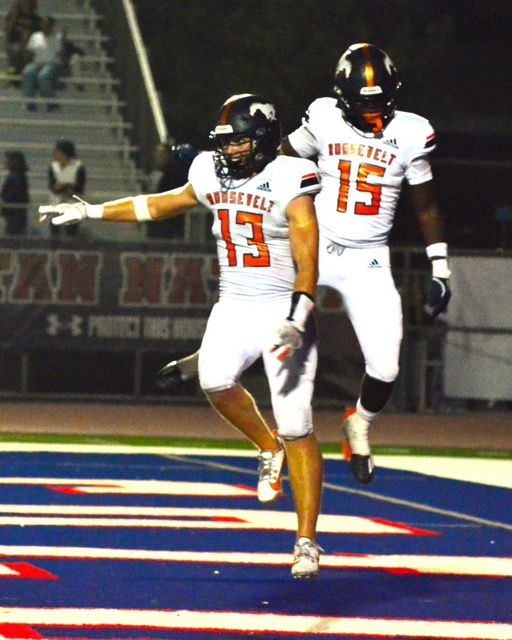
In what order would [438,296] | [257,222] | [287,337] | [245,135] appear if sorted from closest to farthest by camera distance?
[287,337] < [245,135] < [257,222] < [438,296]

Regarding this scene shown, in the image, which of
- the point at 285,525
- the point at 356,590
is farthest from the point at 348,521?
the point at 356,590

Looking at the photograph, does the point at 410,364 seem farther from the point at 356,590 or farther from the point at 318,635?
the point at 318,635

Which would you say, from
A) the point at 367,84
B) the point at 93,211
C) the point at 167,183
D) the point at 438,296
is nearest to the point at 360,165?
the point at 367,84

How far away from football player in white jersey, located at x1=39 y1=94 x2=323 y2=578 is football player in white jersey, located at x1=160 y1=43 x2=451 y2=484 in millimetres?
1099

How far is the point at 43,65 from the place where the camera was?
20359mm

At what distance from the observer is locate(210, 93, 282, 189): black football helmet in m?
7.09

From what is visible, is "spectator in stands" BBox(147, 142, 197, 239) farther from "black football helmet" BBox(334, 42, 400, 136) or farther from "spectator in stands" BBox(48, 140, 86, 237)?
"black football helmet" BBox(334, 42, 400, 136)

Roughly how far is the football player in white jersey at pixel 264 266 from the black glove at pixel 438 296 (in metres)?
1.07

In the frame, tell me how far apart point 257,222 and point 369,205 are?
1.37m

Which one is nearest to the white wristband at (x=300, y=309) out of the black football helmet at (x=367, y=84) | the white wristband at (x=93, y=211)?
the white wristband at (x=93, y=211)

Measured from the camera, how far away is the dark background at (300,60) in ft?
80.2

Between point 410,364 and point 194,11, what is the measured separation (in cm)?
1100

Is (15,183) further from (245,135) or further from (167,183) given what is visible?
(245,135)

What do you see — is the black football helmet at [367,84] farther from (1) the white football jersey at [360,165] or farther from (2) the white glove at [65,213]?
(2) the white glove at [65,213]
